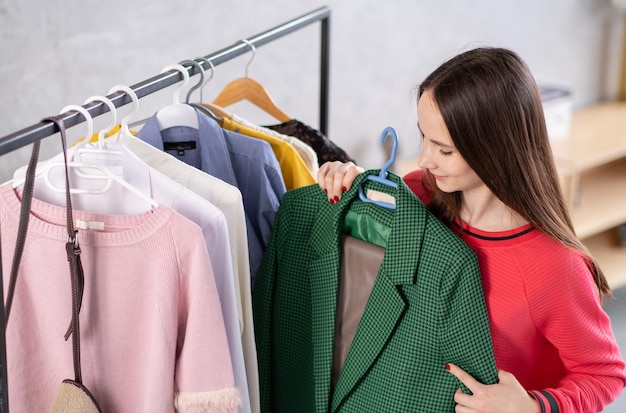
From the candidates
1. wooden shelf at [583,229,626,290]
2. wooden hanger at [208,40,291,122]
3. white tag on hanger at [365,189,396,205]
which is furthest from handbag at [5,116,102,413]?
wooden shelf at [583,229,626,290]

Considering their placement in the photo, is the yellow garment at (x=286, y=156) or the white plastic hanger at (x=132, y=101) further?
the yellow garment at (x=286, y=156)

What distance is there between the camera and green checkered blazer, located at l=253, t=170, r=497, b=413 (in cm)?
127

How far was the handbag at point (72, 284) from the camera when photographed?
3.63ft

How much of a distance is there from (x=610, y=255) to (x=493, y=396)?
8.56ft

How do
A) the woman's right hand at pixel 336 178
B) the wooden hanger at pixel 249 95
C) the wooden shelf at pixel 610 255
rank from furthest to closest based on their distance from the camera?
the wooden shelf at pixel 610 255, the wooden hanger at pixel 249 95, the woman's right hand at pixel 336 178

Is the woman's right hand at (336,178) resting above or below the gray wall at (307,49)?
below

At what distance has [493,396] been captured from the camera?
4.18 feet

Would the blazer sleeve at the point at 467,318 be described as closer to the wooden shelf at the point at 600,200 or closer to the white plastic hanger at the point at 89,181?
the white plastic hanger at the point at 89,181

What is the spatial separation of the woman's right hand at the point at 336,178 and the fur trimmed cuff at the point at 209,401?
351 millimetres

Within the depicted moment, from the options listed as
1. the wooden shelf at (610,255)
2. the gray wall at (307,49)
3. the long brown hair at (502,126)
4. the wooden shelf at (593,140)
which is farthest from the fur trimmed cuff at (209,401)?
the wooden shelf at (610,255)

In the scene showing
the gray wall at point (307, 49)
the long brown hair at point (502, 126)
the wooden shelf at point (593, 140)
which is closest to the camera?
the long brown hair at point (502, 126)

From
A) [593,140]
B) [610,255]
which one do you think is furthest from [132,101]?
[610,255]

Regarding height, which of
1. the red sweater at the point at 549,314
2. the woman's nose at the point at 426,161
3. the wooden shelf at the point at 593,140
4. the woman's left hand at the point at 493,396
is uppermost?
the wooden shelf at the point at 593,140

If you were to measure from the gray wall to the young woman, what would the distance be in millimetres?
809
